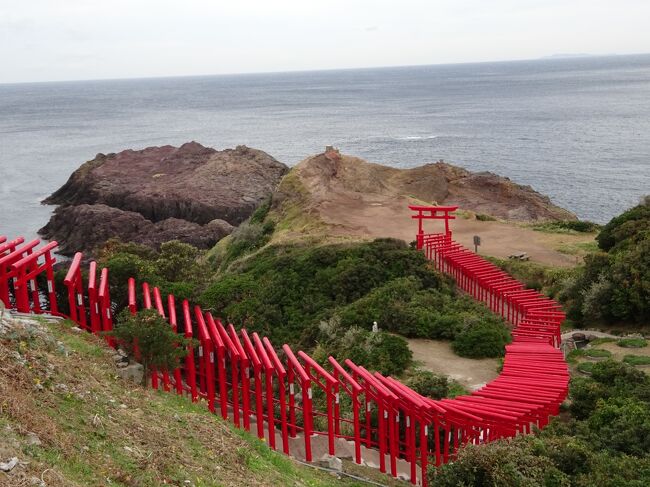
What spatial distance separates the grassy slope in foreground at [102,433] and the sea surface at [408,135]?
4611 cm

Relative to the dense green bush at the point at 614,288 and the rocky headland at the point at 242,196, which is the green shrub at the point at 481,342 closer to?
the dense green bush at the point at 614,288

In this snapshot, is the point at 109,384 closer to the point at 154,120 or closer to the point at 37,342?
the point at 37,342

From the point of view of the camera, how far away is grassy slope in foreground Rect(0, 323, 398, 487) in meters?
8.89

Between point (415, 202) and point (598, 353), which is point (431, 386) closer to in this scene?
point (598, 353)

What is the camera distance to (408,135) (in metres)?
109

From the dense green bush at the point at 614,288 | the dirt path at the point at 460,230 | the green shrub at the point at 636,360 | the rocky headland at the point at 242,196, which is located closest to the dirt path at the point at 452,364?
the green shrub at the point at 636,360

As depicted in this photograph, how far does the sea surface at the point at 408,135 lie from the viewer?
2719 inches

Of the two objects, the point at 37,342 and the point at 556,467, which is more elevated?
the point at 37,342

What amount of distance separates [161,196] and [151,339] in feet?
160

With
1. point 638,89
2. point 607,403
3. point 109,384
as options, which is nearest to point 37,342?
point 109,384

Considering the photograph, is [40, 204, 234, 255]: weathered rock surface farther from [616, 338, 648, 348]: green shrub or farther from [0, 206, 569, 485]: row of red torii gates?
[616, 338, 648, 348]: green shrub

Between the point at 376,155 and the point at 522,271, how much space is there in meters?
62.4

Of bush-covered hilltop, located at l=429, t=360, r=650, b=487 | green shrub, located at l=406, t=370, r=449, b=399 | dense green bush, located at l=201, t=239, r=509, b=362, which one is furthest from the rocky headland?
bush-covered hilltop, located at l=429, t=360, r=650, b=487

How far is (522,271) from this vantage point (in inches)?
1089
